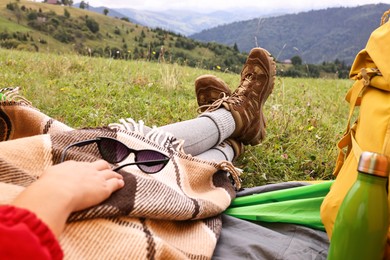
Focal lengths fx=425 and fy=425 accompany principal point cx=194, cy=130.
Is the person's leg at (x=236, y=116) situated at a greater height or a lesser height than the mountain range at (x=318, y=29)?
greater

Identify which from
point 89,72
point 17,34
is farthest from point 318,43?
point 89,72

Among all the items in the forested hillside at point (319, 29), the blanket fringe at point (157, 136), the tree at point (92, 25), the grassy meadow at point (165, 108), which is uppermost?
the blanket fringe at point (157, 136)

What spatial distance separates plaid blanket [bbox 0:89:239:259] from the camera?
41.9 inches

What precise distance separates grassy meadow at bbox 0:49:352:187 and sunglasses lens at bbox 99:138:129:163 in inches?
44.2

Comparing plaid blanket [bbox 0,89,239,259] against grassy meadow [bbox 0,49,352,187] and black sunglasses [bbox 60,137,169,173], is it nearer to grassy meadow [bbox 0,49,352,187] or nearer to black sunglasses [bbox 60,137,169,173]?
black sunglasses [bbox 60,137,169,173]

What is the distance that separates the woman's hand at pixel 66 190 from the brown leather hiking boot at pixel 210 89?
72.6 inches

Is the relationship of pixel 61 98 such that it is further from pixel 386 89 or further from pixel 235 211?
pixel 386 89

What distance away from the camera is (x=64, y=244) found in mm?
991

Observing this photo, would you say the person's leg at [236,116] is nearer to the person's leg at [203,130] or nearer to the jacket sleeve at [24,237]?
the person's leg at [203,130]

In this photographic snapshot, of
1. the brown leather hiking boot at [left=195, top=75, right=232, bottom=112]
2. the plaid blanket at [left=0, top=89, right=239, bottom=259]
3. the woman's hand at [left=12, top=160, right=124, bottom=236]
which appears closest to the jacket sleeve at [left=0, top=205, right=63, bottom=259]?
the woman's hand at [left=12, top=160, right=124, bottom=236]

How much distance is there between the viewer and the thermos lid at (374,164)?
103 centimetres

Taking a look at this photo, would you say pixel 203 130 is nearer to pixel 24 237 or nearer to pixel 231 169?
pixel 231 169

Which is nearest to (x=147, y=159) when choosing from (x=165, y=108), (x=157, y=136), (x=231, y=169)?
(x=157, y=136)

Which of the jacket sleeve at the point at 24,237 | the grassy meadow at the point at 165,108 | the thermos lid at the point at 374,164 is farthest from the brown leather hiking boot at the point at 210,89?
the jacket sleeve at the point at 24,237
